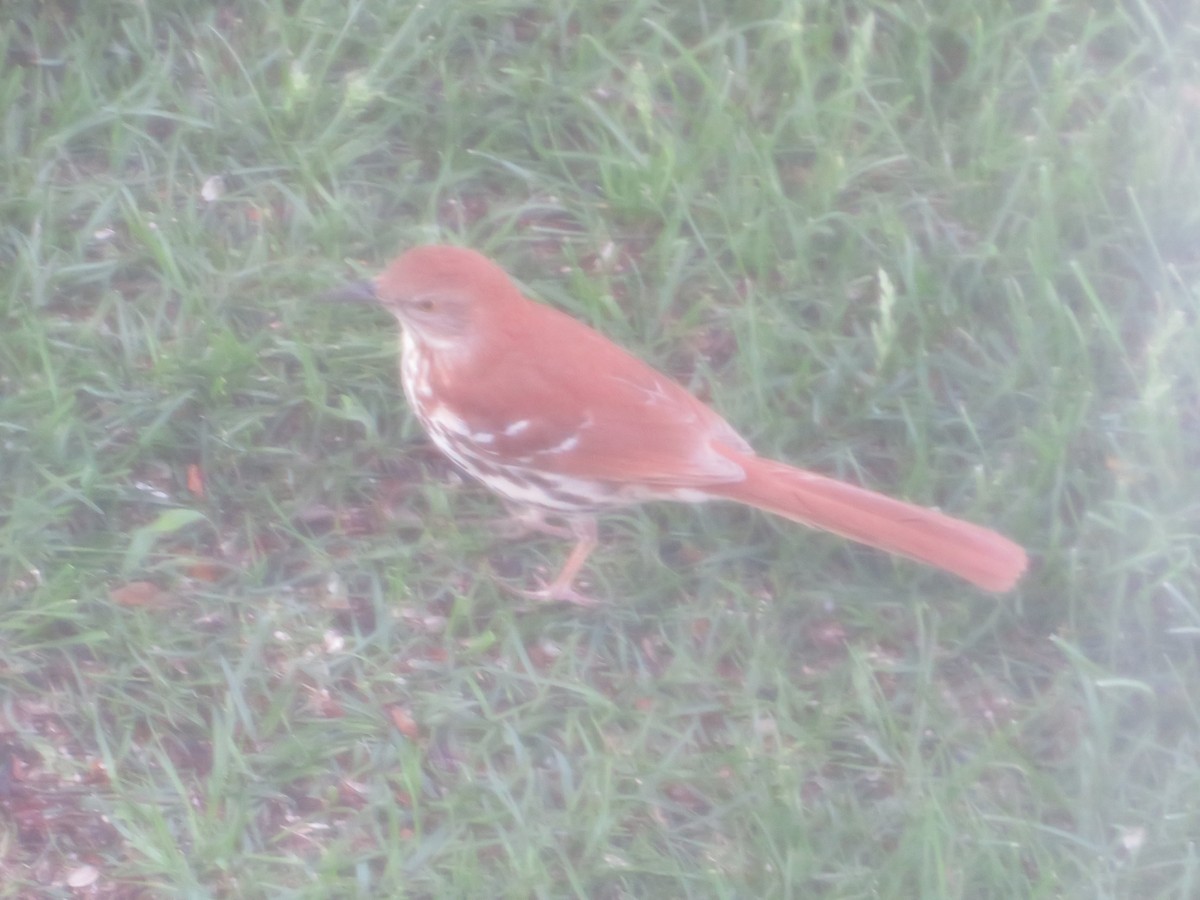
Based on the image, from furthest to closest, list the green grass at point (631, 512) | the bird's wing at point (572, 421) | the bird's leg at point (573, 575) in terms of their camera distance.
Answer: the bird's leg at point (573, 575) → the bird's wing at point (572, 421) → the green grass at point (631, 512)

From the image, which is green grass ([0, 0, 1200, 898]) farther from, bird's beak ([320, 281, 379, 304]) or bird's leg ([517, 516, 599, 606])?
bird's beak ([320, 281, 379, 304])

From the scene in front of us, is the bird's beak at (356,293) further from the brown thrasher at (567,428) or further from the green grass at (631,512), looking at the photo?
the green grass at (631,512)

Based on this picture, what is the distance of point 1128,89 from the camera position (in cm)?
414

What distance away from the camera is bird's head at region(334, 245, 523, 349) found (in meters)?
3.35

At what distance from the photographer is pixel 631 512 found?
12.2 feet

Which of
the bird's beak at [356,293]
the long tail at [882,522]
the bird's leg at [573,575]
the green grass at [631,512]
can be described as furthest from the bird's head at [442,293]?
the long tail at [882,522]

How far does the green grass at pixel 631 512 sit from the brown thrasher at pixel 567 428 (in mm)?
296

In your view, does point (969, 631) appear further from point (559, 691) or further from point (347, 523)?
point (347, 523)

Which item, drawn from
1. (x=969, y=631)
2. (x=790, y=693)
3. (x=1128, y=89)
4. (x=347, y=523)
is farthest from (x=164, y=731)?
(x=1128, y=89)

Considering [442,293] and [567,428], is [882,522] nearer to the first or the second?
[567,428]

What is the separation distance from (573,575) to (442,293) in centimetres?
76

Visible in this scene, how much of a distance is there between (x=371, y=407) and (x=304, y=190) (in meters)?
0.67

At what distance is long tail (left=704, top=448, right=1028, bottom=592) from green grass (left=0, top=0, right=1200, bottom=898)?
0.26 metres

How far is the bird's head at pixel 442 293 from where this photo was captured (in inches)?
132
